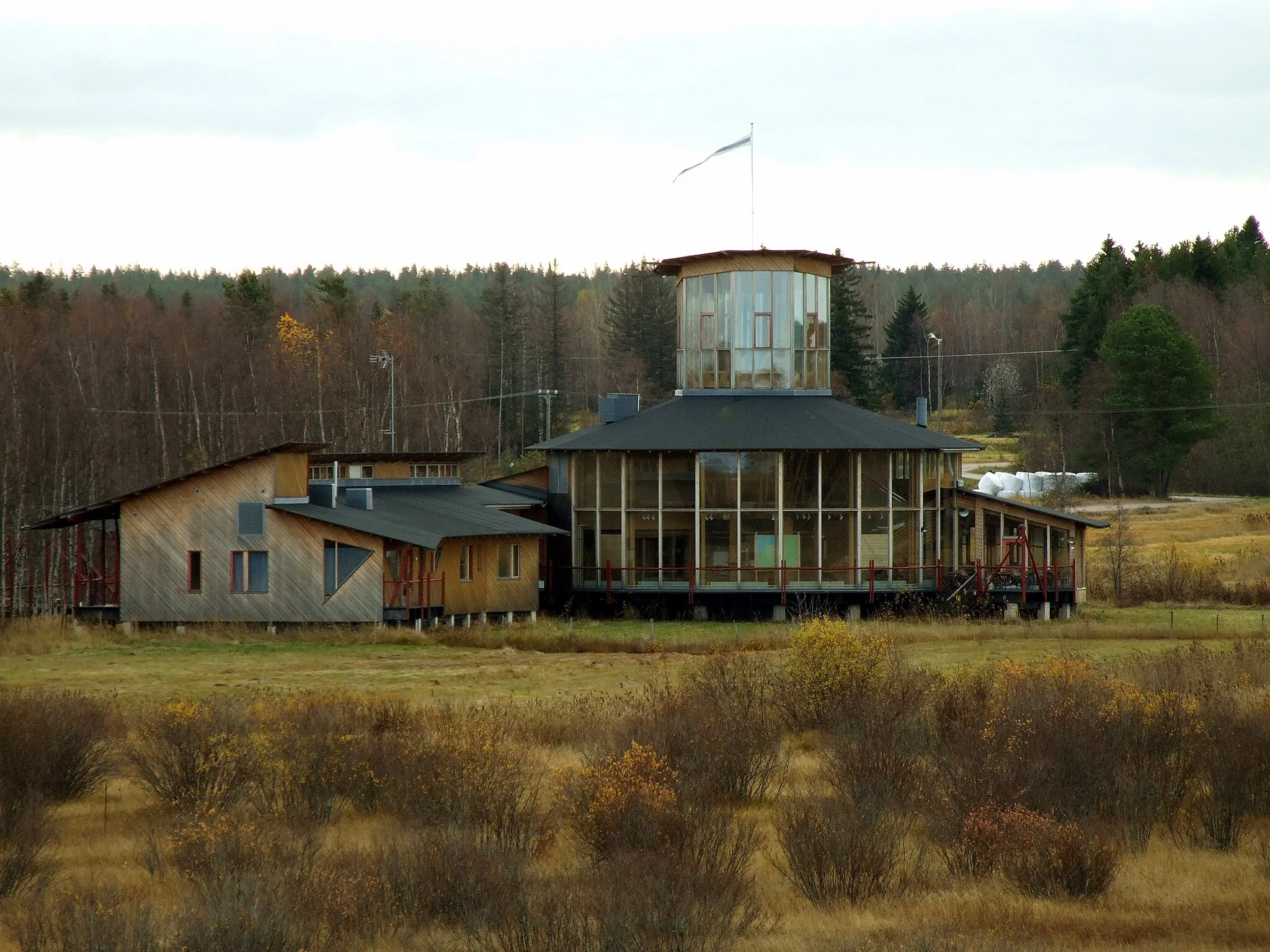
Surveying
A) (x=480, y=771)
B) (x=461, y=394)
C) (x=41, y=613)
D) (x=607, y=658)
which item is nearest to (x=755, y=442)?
(x=607, y=658)

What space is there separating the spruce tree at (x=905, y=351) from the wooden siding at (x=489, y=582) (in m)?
67.0

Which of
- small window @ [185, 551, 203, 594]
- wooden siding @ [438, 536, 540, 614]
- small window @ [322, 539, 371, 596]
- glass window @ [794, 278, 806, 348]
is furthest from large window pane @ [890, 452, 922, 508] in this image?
small window @ [185, 551, 203, 594]

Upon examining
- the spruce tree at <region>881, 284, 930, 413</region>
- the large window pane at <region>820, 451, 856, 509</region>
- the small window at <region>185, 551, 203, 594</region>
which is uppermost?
the spruce tree at <region>881, 284, 930, 413</region>

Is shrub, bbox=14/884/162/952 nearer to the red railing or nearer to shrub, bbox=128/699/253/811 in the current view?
shrub, bbox=128/699/253/811

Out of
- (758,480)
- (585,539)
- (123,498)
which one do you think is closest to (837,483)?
(758,480)

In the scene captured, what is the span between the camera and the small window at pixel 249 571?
3616 centimetres

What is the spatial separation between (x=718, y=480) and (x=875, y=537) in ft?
13.7

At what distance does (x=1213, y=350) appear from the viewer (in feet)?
293

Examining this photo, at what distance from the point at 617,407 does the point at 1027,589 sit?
483 inches

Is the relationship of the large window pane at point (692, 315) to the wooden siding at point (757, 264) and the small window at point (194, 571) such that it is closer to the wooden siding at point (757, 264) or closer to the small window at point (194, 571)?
the wooden siding at point (757, 264)

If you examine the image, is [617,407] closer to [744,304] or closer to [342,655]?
[744,304]

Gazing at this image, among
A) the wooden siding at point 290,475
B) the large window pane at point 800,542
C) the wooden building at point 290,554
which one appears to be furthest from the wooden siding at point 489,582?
the large window pane at point 800,542

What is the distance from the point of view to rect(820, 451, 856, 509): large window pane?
132 feet

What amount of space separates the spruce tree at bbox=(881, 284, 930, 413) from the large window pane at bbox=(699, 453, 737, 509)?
64.5 metres
